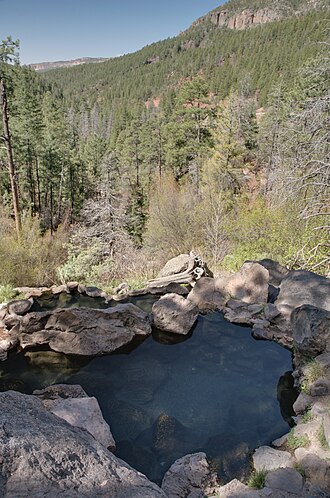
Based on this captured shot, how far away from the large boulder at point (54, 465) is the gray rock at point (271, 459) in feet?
7.82

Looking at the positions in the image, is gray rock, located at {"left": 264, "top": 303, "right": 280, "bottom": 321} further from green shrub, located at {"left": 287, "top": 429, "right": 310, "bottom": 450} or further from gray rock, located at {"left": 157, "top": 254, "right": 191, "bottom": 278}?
green shrub, located at {"left": 287, "top": 429, "right": 310, "bottom": 450}

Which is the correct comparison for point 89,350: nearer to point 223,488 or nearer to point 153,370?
point 153,370

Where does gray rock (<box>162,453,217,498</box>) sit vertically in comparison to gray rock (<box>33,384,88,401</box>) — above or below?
below

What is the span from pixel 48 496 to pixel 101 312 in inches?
198

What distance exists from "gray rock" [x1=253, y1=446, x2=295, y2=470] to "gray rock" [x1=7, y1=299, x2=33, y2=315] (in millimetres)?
5231

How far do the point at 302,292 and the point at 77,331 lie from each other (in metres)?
4.70

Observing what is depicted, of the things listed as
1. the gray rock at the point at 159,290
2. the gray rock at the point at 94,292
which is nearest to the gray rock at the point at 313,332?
the gray rock at the point at 159,290

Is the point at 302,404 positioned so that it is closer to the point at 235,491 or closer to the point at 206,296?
the point at 235,491

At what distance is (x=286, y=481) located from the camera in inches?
134

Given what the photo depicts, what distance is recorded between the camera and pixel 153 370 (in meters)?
6.05

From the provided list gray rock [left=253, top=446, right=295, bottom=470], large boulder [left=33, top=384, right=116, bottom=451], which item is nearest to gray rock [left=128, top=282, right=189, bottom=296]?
large boulder [left=33, top=384, right=116, bottom=451]

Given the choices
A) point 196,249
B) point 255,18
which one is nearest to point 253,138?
point 196,249

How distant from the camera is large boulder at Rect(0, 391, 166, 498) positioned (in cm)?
172

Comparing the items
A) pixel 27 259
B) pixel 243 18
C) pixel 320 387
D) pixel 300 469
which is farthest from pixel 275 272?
pixel 243 18
